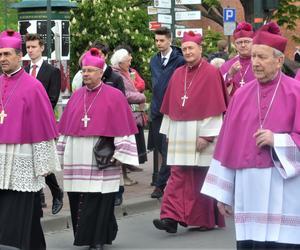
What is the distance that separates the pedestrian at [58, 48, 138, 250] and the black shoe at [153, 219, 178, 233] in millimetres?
911

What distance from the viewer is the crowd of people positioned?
20.8ft

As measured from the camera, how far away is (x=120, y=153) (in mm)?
9133

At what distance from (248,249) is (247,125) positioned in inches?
33.0

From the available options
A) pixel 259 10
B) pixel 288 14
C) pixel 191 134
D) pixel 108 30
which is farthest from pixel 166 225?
pixel 288 14

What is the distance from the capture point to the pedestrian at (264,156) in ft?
20.6

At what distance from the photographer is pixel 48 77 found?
10938mm

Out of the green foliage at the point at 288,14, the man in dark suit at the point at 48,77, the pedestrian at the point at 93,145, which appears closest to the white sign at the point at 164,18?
the man in dark suit at the point at 48,77

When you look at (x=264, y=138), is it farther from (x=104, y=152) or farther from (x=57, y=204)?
(x=57, y=204)

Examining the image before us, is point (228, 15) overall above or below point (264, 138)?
above

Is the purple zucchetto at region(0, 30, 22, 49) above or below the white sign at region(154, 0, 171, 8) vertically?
below

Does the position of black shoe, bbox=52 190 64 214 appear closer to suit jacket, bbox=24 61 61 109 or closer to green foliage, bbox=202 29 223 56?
suit jacket, bbox=24 61 61 109

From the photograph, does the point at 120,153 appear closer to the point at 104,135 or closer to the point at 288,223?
the point at 104,135

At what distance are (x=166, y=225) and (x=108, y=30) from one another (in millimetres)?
16263

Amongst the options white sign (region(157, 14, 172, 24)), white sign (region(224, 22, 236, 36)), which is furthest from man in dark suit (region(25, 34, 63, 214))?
white sign (region(224, 22, 236, 36))
